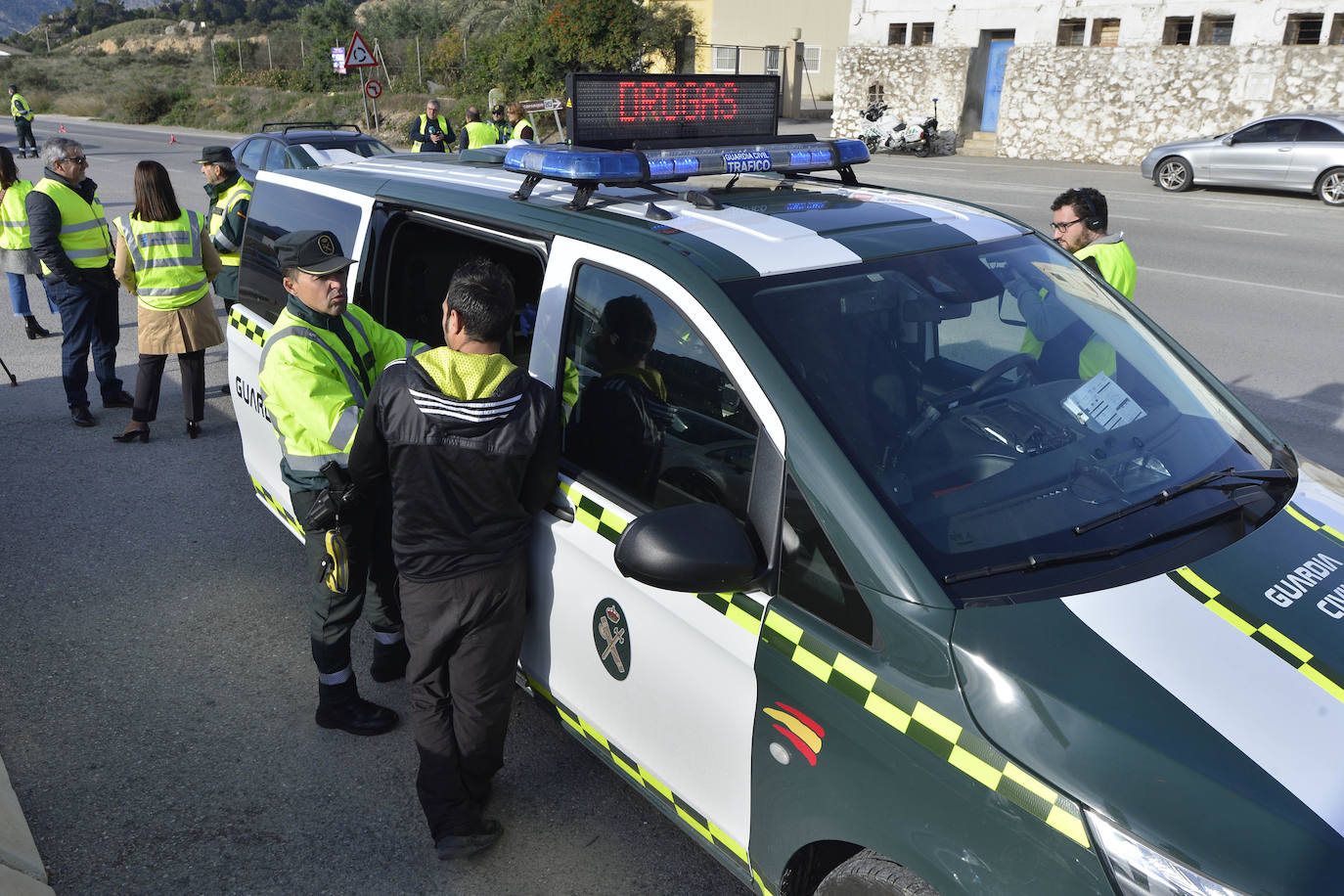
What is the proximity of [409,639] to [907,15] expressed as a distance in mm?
28154

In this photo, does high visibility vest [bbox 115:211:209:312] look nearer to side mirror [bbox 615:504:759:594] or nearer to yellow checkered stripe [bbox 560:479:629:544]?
yellow checkered stripe [bbox 560:479:629:544]

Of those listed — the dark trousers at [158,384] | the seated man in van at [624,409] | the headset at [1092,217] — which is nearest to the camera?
the seated man in van at [624,409]

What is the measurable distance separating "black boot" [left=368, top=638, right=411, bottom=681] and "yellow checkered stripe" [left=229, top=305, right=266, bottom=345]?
147 centimetres

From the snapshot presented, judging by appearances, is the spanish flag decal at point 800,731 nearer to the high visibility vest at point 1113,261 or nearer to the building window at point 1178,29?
the high visibility vest at point 1113,261

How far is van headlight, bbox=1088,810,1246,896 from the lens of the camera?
1731mm

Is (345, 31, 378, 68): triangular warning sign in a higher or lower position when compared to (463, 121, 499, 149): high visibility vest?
higher

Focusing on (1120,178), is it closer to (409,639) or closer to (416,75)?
(409,639)

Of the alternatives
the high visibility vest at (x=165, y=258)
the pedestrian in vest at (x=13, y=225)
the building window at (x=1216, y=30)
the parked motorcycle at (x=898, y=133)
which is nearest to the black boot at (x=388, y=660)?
the high visibility vest at (x=165, y=258)

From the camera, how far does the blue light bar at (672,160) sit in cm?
313

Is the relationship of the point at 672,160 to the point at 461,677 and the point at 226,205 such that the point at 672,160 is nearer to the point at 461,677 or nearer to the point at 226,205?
the point at 461,677

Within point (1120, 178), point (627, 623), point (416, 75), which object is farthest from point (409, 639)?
point (416, 75)

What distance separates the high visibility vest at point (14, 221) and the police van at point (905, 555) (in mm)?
6446

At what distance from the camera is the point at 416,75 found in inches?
1599

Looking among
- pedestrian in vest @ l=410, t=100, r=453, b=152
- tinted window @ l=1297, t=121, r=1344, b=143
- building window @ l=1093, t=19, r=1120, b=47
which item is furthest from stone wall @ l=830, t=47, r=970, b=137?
pedestrian in vest @ l=410, t=100, r=453, b=152
